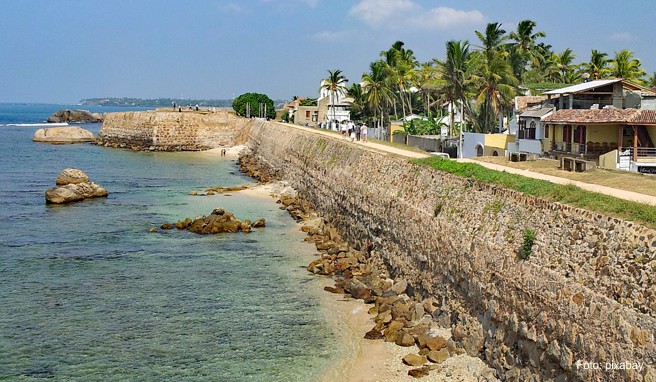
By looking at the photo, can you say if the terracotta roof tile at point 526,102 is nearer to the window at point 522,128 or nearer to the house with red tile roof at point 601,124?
the house with red tile roof at point 601,124

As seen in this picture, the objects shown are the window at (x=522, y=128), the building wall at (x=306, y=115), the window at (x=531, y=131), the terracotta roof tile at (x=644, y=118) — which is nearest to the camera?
the terracotta roof tile at (x=644, y=118)

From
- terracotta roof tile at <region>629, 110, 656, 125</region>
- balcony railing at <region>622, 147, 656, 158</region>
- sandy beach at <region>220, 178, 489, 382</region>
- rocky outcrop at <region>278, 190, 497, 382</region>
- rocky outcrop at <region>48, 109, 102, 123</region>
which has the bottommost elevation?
sandy beach at <region>220, 178, 489, 382</region>

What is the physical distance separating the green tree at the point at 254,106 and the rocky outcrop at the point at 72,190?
60109 millimetres

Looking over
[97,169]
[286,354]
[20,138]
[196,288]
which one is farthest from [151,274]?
[20,138]

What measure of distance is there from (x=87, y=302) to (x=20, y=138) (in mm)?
105221

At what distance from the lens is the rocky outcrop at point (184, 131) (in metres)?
92.3

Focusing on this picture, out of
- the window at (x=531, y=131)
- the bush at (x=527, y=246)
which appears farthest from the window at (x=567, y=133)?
the bush at (x=527, y=246)

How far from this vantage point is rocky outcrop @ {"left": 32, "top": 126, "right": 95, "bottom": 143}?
102500 mm

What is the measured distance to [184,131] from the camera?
93250 mm

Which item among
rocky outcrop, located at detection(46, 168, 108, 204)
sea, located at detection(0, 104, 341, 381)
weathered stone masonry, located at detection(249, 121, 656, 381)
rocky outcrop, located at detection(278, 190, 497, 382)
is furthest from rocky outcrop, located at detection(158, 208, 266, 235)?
rocky outcrop, located at detection(46, 168, 108, 204)

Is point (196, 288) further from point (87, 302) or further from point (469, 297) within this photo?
point (469, 297)

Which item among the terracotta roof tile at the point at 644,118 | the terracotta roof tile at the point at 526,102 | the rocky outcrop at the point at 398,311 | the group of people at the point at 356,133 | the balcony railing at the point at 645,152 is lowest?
the rocky outcrop at the point at 398,311

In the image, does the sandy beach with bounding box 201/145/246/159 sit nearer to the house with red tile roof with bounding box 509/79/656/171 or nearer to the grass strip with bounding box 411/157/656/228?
the house with red tile roof with bounding box 509/79/656/171

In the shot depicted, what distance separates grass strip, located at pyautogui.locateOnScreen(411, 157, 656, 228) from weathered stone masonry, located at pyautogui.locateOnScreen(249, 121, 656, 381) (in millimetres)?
346
